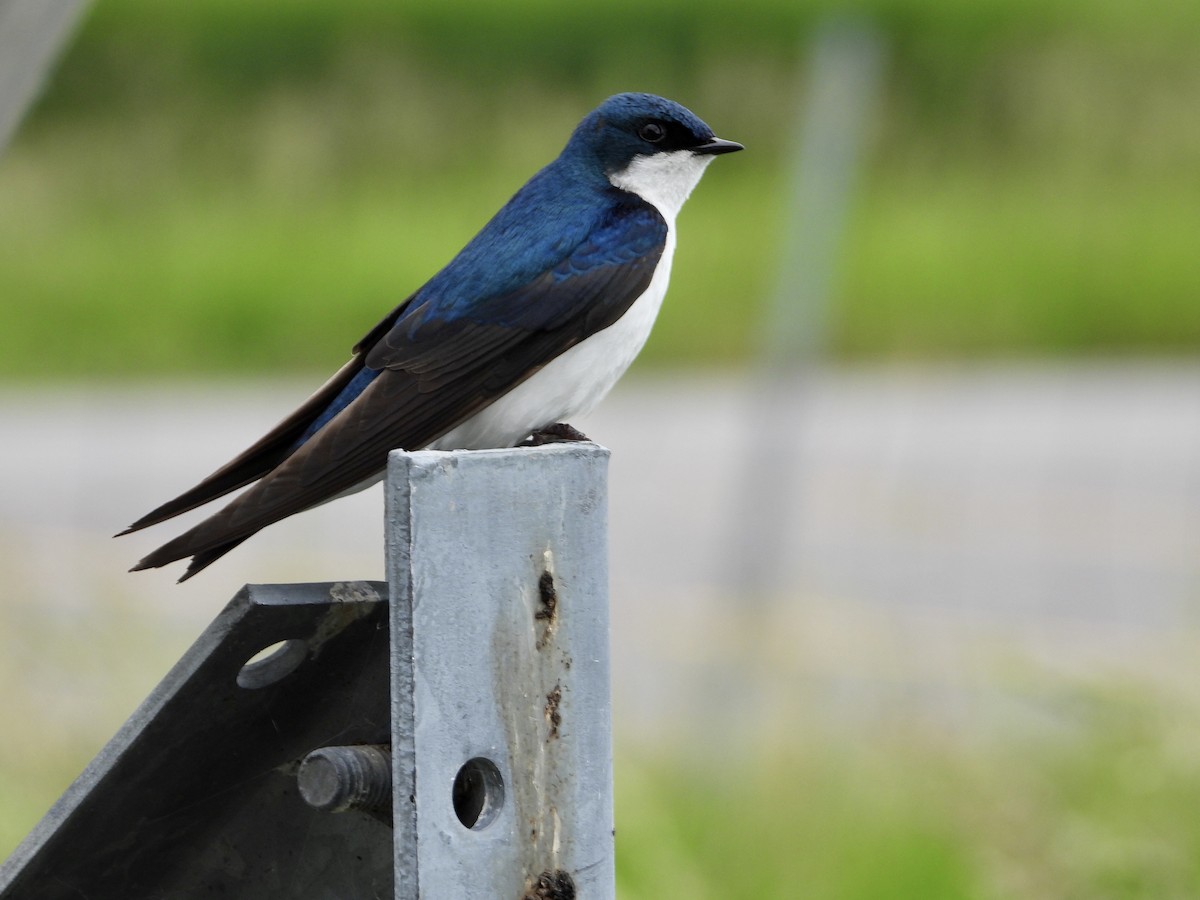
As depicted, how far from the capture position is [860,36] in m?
5.39

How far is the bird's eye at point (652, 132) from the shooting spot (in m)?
2.95

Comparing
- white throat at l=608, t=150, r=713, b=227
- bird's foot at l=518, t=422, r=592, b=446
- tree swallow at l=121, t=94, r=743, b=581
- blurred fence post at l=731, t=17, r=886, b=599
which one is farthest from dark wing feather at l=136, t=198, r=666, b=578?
blurred fence post at l=731, t=17, r=886, b=599

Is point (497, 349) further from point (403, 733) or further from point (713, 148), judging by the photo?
point (403, 733)

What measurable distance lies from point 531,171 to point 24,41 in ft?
34.8

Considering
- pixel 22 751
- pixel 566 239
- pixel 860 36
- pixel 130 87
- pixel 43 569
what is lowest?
pixel 22 751

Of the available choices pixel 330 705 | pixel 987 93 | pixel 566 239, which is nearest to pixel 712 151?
pixel 566 239

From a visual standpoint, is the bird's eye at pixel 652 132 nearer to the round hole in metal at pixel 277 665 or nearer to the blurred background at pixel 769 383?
the round hole in metal at pixel 277 665

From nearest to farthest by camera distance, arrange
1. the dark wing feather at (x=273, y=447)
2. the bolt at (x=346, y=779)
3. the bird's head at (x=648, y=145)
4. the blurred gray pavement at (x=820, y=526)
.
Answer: the bolt at (x=346, y=779) < the dark wing feather at (x=273, y=447) < the bird's head at (x=648, y=145) < the blurred gray pavement at (x=820, y=526)

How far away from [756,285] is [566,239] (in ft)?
29.9

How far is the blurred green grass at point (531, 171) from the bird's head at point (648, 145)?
7960mm

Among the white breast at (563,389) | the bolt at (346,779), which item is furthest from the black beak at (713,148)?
the bolt at (346,779)

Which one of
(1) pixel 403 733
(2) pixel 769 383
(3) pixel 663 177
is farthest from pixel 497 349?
(2) pixel 769 383

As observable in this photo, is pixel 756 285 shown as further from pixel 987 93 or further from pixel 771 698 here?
pixel 771 698

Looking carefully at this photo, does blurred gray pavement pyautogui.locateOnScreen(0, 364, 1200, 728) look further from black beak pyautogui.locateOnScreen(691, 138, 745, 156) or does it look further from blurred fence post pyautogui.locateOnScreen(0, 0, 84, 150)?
blurred fence post pyautogui.locateOnScreen(0, 0, 84, 150)
